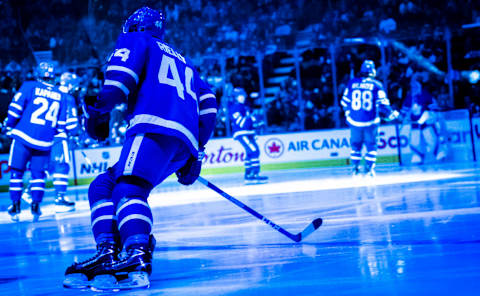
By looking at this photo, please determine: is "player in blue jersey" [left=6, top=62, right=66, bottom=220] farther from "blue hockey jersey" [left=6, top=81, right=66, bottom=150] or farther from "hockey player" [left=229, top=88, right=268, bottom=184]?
"hockey player" [left=229, top=88, right=268, bottom=184]

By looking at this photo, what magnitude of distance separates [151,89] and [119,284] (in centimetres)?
87

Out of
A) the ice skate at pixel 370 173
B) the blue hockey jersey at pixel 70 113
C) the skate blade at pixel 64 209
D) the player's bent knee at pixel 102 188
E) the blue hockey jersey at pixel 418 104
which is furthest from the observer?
the blue hockey jersey at pixel 418 104

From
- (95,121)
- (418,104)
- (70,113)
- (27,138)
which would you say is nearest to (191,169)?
(95,121)

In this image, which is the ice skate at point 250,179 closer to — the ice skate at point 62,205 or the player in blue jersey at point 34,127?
the ice skate at point 62,205

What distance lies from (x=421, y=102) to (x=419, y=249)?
29.9 feet

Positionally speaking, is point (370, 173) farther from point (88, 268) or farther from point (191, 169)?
point (88, 268)

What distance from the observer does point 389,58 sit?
13.4 meters

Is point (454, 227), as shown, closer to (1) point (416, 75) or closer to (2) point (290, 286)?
(2) point (290, 286)

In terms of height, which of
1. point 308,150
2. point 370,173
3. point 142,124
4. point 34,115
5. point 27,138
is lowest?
point 142,124

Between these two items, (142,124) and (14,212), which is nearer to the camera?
(142,124)

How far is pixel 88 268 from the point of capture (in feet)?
9.43

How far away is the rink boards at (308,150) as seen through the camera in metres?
12.4

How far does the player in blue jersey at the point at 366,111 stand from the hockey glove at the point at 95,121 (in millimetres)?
7164

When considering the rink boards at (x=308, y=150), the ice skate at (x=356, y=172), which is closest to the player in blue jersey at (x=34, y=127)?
the ice skate at (x=356, y=172)
